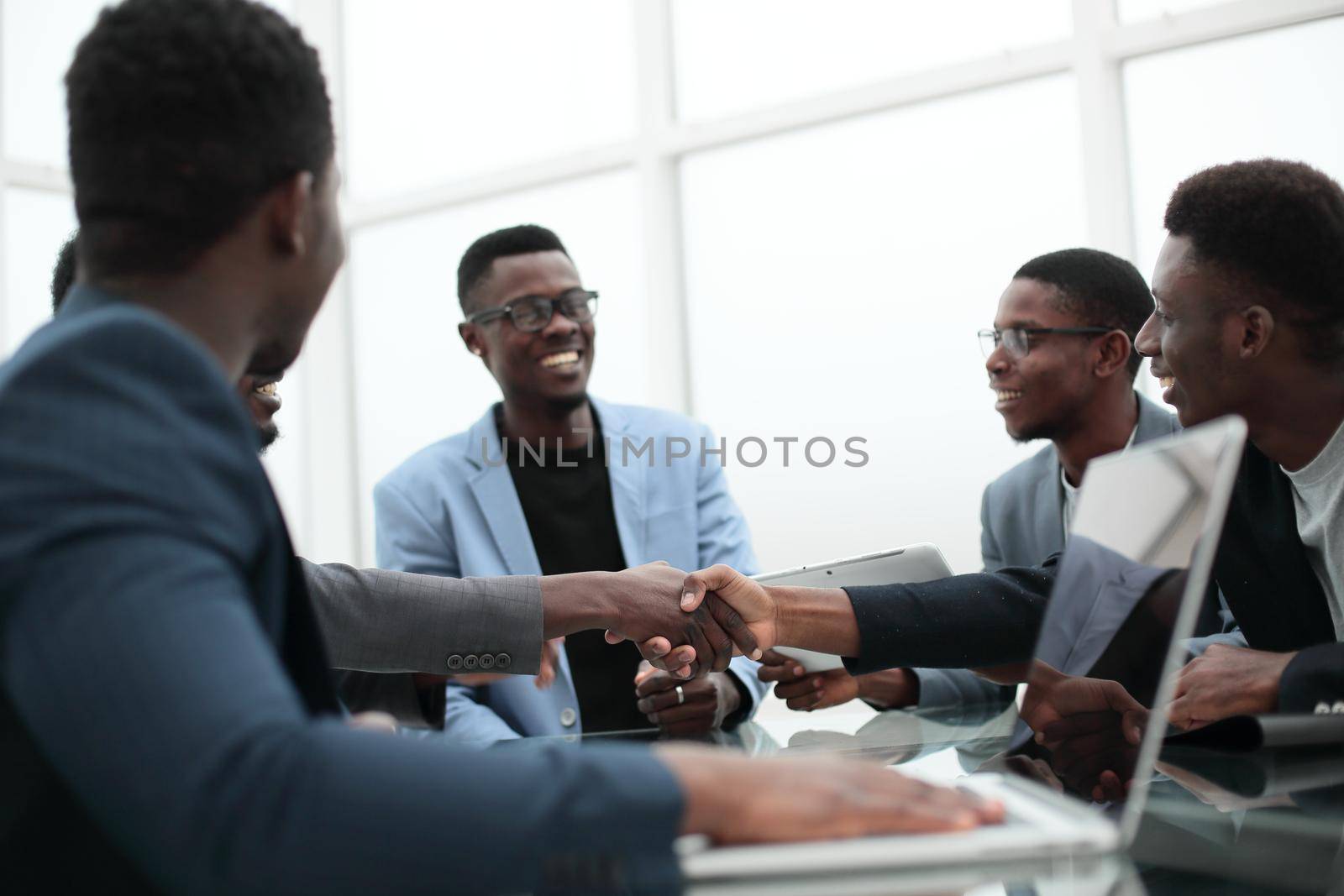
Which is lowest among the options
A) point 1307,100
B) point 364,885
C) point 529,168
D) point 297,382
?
point 364,885

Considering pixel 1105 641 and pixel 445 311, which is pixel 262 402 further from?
pixel 445 311

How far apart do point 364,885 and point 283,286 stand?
0.54 meters

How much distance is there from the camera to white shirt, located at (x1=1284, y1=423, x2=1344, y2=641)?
189cm

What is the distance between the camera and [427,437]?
19.6 feet

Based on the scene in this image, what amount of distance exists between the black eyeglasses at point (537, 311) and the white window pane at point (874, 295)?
1482mm

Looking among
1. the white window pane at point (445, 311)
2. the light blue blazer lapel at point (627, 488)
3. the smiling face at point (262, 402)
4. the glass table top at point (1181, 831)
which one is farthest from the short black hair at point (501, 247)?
the glass table top at point (1181, 831)

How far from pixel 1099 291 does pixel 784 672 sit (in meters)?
1.45

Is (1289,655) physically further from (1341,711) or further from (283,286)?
(283,286)

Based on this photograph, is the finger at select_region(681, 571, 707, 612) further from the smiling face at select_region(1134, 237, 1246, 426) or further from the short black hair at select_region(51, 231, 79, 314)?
the short black hair at select_region(51, 231, 79, 314)

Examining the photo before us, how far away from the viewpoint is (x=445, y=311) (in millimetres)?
5973

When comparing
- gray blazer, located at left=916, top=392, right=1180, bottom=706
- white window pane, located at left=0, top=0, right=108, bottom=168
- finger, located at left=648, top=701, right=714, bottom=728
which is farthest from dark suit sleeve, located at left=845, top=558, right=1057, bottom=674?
white window pane, located at left=0, top=0, right=108, bottom=168

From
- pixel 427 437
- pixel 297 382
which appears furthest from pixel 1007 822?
pixel 297 382

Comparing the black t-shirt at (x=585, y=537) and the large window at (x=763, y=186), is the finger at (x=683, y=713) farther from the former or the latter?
the large window at (x=763, y=186)

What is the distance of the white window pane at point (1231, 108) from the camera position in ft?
12.5
